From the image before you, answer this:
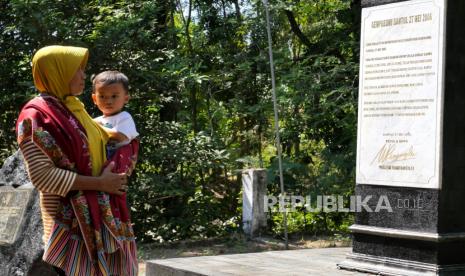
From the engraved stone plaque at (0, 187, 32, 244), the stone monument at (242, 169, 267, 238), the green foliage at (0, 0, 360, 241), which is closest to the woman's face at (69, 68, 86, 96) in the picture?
the engraved stone plaque at (0, 187, 32, 244)

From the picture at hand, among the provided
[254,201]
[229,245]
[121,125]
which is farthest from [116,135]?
[254,201]

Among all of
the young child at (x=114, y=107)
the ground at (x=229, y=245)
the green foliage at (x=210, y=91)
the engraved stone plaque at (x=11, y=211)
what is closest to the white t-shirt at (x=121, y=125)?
the young child at (x=114, y=107)

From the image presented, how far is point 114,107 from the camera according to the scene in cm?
358

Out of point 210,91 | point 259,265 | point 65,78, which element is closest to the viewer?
point 65,78

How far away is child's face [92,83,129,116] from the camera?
3531 mm

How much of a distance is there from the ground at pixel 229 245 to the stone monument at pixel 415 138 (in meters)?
4.41

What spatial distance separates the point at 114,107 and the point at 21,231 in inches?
77.4

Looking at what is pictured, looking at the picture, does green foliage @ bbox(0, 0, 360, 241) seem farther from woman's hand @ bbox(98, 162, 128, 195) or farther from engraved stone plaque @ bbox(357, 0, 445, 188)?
woman's hand @ bbox(98, 162, 128, 195)

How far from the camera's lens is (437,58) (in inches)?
205

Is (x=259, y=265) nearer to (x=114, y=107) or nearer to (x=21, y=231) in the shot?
(x=21, y=231)

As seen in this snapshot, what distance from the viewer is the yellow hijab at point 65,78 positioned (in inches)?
125

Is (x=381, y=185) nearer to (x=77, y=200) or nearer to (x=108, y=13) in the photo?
(x=77, y=200)

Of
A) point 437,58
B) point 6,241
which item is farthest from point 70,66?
point 437,58

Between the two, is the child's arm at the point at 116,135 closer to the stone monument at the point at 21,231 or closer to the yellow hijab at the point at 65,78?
the yellow hijab at the point at 65,78
